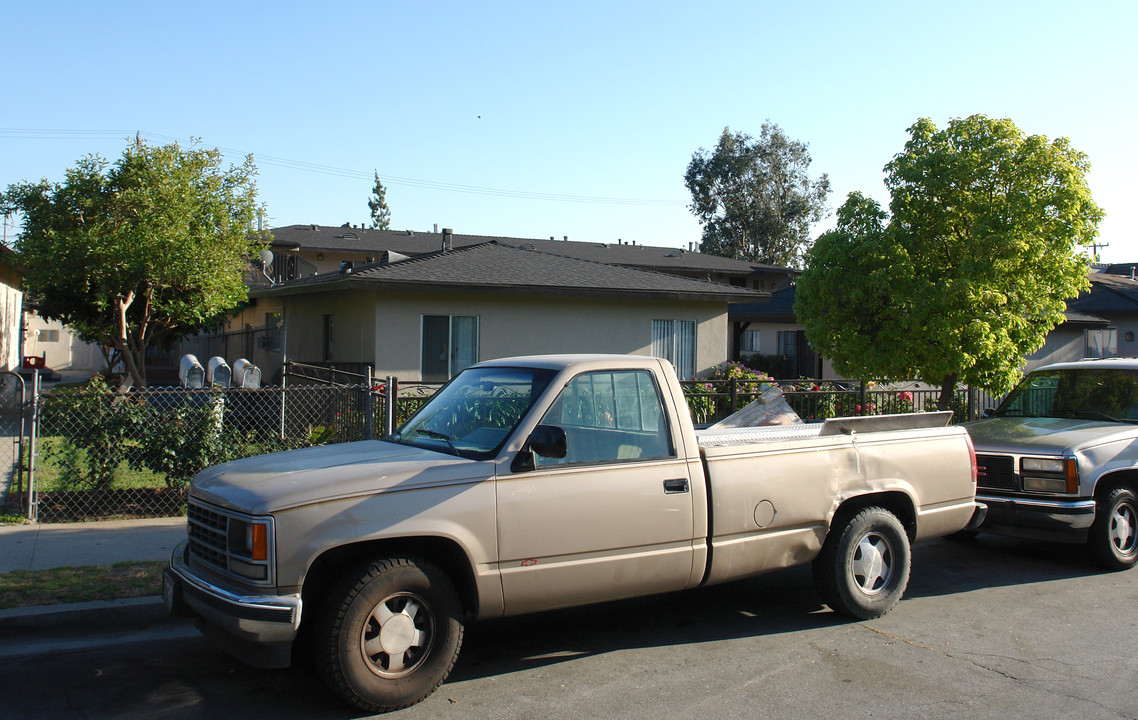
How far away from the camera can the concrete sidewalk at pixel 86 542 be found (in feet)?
22.7

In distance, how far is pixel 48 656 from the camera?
5.36m

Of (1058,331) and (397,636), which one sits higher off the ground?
(1058,331)

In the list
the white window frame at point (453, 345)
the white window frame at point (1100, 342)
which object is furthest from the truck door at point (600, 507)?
the white window frame at point (1100, 342)

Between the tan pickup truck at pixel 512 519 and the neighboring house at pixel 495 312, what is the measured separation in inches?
449

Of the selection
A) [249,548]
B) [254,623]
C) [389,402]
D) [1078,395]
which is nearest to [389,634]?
[254,623]

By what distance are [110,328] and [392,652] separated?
18.9m

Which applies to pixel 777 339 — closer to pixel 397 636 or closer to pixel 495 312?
pixel 495 312

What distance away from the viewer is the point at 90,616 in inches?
229

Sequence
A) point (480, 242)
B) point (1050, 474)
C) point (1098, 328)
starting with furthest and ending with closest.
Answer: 1. point (480, 242)
2. point (1098, 328)
3. point (1050, 474)

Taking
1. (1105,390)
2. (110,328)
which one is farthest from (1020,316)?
(110,328)

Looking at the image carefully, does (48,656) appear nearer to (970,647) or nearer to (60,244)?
(970,647)

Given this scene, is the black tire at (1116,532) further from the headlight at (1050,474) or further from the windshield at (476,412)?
the windshield at (476,412)

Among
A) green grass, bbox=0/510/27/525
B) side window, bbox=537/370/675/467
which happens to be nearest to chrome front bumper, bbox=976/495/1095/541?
side window, bbox=537/370/675/467

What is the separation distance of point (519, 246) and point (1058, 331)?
21088 millimetres
